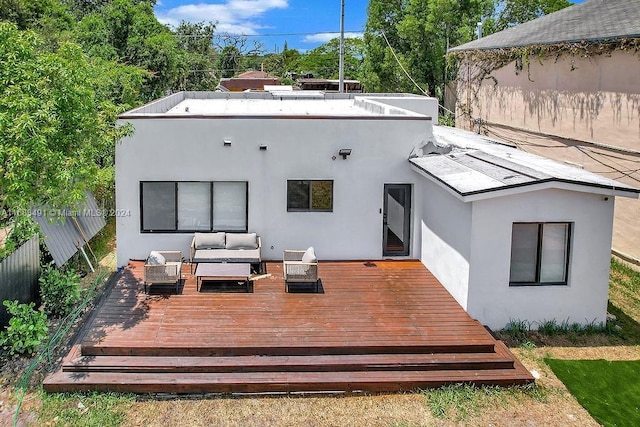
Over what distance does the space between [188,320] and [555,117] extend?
1437cm

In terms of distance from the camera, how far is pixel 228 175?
1327cm

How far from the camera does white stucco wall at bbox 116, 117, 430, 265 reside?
13.0m

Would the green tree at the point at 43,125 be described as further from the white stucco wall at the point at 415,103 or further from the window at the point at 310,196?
the white stucco wall at the point at 415,103

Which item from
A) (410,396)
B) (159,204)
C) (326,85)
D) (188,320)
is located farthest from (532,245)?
(326,85)

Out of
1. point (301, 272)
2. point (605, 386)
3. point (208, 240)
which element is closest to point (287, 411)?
point (301, 272)

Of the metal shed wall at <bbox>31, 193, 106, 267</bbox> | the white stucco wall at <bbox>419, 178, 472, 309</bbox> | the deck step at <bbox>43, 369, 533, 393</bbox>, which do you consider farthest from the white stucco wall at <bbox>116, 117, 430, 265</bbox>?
the deck step at <bbox>43, 369, 533, 393</bbox>

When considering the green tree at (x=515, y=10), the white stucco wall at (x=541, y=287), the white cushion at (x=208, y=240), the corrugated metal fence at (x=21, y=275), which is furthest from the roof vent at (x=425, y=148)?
the green tree at (x=515, y=10)

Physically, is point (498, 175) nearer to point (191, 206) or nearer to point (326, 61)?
point (191, 206)

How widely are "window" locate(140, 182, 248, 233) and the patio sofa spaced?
1.36ft

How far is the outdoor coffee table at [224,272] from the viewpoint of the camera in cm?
1170

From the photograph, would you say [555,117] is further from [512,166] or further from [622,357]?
[622,357]

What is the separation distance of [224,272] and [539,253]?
6.60 metres

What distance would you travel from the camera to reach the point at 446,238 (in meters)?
12.1

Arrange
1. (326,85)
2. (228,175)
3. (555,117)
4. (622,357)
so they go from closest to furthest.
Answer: (622,357) → (228,175) → (555,117) → (326,85)
